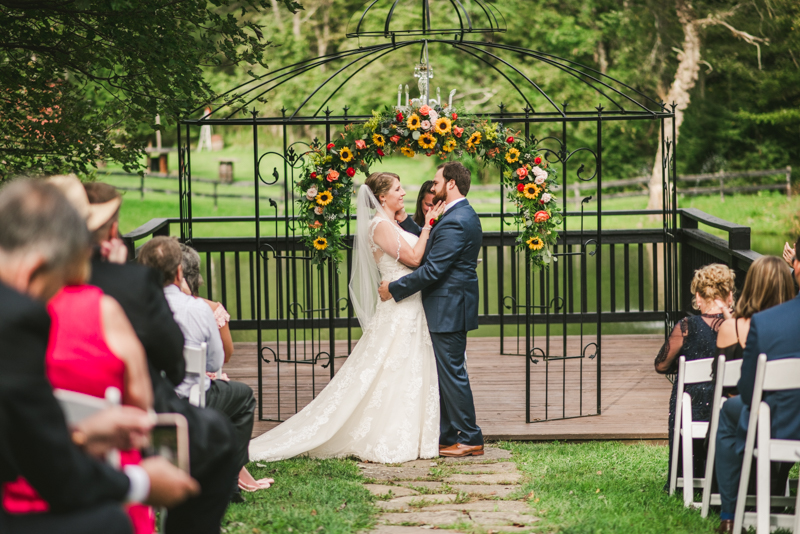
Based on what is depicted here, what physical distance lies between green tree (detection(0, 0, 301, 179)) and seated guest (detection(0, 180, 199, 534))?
13.3 ft

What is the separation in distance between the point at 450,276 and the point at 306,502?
1615mm

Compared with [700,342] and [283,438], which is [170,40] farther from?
[700,342]

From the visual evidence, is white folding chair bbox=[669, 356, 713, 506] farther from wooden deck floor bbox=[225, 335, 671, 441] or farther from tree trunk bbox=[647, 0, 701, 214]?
tree trunk bbox=[647, 0, 701, 214]

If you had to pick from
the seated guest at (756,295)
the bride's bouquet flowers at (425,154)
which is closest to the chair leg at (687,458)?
the seated guest at (756,295)

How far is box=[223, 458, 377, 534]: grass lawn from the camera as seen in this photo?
11.8 feet

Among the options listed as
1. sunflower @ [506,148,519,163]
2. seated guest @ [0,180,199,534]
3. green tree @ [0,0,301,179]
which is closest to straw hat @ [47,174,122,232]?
seated guest @ [0,180,199,534]

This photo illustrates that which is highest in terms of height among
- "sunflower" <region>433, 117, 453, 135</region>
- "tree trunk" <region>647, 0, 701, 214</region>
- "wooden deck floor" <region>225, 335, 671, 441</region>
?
Answer: "tree trunk" <region>647, 0, 701, 214</region>

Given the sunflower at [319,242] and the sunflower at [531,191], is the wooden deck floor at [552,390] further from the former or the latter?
the sunflower at [531,191]

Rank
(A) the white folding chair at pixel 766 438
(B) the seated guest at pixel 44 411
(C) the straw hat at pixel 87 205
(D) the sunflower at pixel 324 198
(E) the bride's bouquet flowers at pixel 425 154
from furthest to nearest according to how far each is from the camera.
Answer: (D) the sunflower at pixel 324 198 → (E) the bride's bouquet flowers at pixel 425 154 → (A) the white folding chair at pixel 766 438 → (C) the straw hat at pixel 87 205 → (B) the seated guest at pixel 44 411

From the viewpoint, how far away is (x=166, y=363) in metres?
2.49

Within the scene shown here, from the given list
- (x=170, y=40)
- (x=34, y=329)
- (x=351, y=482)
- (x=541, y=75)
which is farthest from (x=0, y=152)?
(x=541, y=75)

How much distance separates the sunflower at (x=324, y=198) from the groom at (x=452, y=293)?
0.70 metres

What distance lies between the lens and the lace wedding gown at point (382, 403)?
4.88 metres

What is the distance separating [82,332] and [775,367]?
7.99 ft
